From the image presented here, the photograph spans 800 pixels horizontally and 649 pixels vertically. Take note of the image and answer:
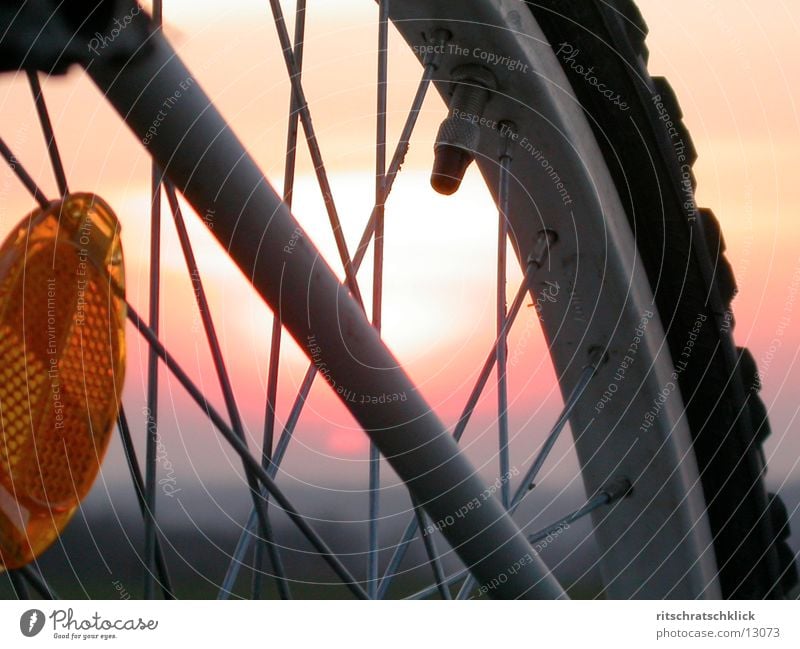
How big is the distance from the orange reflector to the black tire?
2.92 feet

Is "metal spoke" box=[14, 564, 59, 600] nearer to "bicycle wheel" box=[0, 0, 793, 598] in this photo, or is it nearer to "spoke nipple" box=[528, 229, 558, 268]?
"bicycle wheel" box=[0, 0, 793, 598]

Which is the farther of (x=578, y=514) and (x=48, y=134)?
(x=578, y=514)

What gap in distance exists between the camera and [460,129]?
1694 mm

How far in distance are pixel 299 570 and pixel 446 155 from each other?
60cm

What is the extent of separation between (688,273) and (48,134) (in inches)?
43.4

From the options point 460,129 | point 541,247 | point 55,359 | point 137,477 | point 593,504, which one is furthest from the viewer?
point 593,504

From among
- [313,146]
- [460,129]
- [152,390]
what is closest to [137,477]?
[152,390]

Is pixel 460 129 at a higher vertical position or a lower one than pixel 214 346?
higher

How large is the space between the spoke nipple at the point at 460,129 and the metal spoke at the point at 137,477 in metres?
0.62

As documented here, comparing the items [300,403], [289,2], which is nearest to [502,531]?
[300,403]

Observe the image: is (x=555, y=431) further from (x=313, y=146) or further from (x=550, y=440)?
(x=313, y=146)

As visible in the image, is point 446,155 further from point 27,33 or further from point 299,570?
point 27,33

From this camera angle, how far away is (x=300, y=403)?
1.55 m

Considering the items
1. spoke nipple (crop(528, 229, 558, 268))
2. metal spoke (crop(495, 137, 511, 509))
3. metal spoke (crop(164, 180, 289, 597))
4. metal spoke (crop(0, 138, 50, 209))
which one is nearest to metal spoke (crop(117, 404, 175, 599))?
metal spoke (crop(164, 180, 289, 597))
